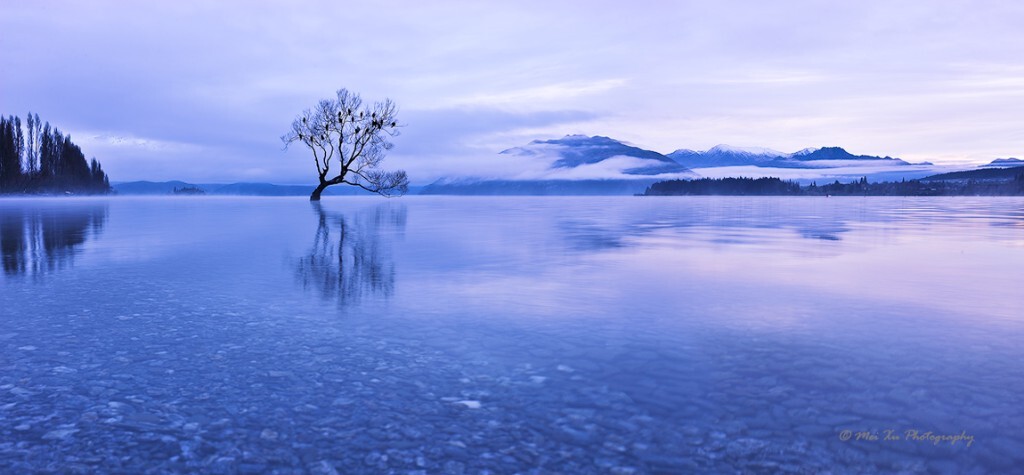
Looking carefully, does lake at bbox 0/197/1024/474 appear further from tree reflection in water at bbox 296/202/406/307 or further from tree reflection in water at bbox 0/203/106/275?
tree reflection in water at bbox 0/203/106/275

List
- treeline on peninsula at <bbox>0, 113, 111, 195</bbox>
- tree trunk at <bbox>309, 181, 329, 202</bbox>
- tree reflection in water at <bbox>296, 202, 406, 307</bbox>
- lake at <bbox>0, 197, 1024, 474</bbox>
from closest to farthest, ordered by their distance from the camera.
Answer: lake at <bbox>0, 197, 1024, 474</bbox> → tree reflection in water at <bbox>296, 202, 406, 307</bbox> → tree trunk at <bbox>309, 181, 329, 202</bbox> → treeline on peninsula at <bbox>0, 113, 111, 195</bbox>

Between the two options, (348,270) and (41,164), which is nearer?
(348,270)

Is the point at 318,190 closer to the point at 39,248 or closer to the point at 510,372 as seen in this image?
the point at 39,248

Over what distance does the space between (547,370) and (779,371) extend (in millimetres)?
2390

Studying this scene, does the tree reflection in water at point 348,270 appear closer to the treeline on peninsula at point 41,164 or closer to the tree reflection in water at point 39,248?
the tree reflection in water at point 39,248

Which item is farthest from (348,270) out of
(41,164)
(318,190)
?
(41,164)

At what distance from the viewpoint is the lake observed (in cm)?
489

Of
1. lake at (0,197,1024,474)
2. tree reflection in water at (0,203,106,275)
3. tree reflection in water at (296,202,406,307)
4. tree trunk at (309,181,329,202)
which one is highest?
tree trunk at (309,181,329,202)

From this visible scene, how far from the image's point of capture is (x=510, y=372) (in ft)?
22.4

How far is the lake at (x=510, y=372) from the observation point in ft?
16.1

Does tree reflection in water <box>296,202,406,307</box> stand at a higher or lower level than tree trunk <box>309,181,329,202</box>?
lower

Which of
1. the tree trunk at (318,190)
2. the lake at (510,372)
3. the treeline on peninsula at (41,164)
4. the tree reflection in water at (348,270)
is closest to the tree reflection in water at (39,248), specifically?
the lake at (510,372)

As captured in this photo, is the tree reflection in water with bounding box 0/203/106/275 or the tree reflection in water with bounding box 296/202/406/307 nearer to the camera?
the tree reflection in water with bounding box 296/202/406/307

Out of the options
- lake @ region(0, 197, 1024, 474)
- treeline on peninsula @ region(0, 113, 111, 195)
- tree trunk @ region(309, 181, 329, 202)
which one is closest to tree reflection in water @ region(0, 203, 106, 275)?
lake @ region(0, 197, 1024, 474)
